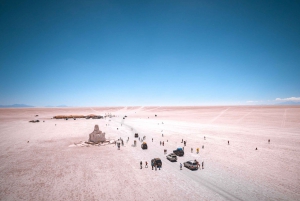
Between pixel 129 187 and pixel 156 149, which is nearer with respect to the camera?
pixel 129 187

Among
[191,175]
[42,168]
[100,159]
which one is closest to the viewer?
[191,175]

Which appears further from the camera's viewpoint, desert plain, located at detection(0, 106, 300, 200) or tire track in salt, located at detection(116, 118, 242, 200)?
desert plain, located at detection(0, 106, 300, 200)

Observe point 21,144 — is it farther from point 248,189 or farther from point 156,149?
point 248,189

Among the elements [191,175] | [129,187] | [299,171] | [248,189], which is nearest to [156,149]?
[191,175]

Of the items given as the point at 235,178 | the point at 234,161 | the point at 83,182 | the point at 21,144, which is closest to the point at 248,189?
the point at 235,178

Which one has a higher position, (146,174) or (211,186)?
(211,186)

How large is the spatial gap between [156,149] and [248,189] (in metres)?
16.8

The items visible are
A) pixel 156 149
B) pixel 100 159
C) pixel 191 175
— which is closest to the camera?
pixel 191 175

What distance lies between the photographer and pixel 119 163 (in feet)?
77.5

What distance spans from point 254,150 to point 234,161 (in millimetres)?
7764

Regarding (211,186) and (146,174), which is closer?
(211,186)

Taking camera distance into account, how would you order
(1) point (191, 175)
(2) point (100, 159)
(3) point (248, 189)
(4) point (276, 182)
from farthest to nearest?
(2) point (100, 159) < (1) point (191, 175) < (4) point (276, 182) < (3) point (248, 189)

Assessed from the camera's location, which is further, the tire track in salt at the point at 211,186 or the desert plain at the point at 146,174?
the desert plain at the point at 146,174

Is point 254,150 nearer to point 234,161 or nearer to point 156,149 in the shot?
point 234,161
